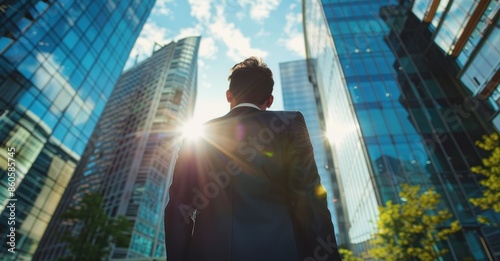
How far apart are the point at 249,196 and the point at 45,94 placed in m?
25.6

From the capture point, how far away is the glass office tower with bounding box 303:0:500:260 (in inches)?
699

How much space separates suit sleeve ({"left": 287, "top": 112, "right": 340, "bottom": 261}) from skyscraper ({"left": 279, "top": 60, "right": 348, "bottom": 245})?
56.9m

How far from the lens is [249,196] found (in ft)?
4.44

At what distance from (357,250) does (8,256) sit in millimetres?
30942

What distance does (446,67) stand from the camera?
2327 cm

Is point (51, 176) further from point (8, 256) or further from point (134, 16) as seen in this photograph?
point (134, 16)

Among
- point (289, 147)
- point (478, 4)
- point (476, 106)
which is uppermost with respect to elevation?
point (478, 4)

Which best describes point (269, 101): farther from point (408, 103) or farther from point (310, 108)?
point (310, 108)

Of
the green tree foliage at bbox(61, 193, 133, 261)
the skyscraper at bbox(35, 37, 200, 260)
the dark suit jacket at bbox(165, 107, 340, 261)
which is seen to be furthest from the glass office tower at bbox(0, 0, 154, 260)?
the skyscraper at bbox(35, 37, 200, 260)

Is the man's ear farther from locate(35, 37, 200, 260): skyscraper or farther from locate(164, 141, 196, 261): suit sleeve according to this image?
locate(35, 37, 200, 260): skyscraper

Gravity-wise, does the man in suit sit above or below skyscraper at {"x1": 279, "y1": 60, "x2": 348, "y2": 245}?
below

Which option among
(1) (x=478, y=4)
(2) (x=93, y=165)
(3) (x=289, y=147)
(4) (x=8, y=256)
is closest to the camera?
(3) (x=289, y=147)

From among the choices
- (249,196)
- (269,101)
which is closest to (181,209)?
(249,196)

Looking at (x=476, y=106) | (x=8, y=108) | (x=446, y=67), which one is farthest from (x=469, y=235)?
(x=8, y=108)
